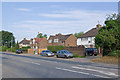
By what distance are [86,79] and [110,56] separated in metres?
12.1

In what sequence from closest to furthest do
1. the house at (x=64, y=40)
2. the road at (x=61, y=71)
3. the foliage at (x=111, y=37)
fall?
the road at (x=61, y=71) → the foliage at (x=111, y=37) → the house at (x=64, y=40)

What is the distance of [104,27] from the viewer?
2422 cm

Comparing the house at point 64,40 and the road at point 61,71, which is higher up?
the house at point 64,40

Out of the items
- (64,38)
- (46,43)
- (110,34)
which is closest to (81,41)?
(64,38)

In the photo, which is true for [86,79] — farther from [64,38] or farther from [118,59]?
[64,38]

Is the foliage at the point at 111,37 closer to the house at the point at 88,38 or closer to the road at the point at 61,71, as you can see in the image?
the road at the point at 61,71

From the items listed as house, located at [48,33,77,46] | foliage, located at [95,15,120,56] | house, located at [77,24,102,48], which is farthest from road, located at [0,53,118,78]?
house, located at [48,33,77,46]

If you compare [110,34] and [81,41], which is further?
[81,41]

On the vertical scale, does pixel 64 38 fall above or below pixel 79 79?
above

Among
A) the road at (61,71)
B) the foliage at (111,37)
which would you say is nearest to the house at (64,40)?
the foliage at (111,37)

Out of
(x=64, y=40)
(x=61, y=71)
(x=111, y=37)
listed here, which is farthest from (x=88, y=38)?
(x=61, y=71)

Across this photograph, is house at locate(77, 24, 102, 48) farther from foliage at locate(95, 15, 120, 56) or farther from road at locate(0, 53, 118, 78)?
road at locate(0, 53, 118, 78)

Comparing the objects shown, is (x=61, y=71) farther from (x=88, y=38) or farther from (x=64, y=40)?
(x=64, y=40)

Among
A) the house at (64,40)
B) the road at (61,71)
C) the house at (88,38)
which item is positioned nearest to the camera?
the road at (61,71)
